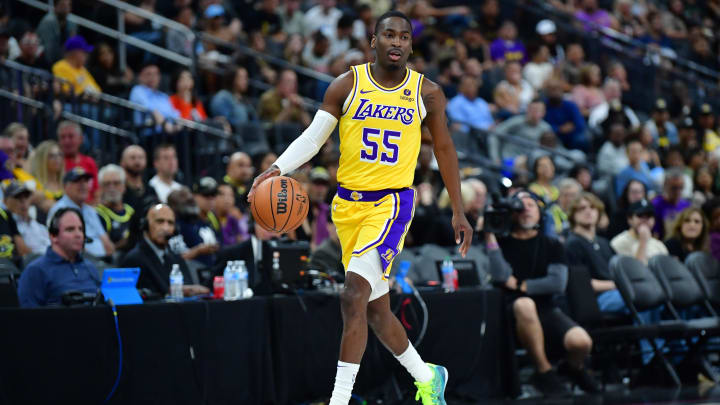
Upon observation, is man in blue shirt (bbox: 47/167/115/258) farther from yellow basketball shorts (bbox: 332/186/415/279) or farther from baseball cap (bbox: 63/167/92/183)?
yellow basketball shorts (bbox: 332/186/415/279)

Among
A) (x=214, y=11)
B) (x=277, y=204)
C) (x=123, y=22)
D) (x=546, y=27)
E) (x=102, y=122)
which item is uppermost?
(x=546, y=27)

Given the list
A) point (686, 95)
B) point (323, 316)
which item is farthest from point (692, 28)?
point (323, 316)

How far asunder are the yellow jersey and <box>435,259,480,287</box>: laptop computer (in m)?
3.48

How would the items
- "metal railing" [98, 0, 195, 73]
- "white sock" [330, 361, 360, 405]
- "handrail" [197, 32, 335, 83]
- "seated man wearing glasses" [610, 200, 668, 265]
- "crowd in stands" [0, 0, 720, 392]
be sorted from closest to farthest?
"white sock" [330, 361, 360, 405] < "crowd in stands" [0, 0, 720, 392] < "seated man wearing glasses" [610, 200, 668, 265] < "metal railing" [98, 0, 195, 73] < "handrail" [197, 32, 335, 83]

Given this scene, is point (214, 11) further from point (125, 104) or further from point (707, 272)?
point (707, 272)

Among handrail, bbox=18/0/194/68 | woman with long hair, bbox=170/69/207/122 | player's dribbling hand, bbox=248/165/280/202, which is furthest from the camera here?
handrail, bbox=18/0/194/68

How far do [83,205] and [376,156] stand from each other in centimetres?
436

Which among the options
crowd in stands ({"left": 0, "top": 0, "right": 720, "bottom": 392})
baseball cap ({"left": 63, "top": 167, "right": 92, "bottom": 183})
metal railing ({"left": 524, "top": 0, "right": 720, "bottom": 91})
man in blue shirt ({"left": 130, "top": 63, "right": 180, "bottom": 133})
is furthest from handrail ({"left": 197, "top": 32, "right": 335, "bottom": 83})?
metal railing ({"left": 524, "top": 0, "right": 720, "bottom": 91})

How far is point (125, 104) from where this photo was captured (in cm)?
1161

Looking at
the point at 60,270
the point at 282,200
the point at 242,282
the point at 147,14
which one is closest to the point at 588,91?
the point at 147,14

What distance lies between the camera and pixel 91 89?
38.9 ft

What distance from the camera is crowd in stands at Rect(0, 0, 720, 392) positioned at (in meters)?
9.05

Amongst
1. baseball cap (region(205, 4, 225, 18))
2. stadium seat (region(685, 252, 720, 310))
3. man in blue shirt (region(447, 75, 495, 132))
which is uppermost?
baseball cap (region(205, 4, 225, 18))

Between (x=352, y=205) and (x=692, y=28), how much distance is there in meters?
17.4
